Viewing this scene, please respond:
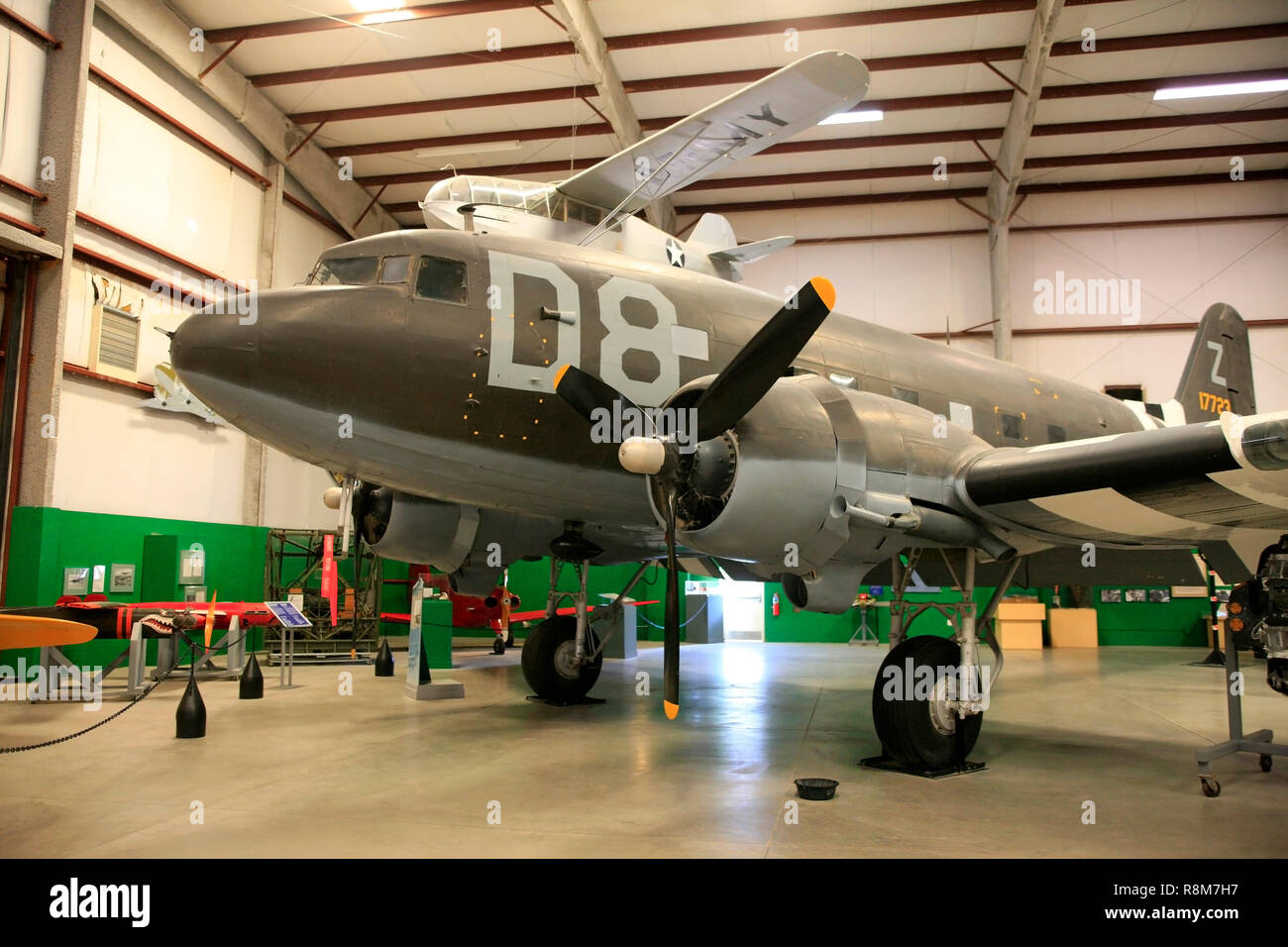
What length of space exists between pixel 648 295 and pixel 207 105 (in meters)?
14.9

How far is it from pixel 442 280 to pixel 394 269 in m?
0.37

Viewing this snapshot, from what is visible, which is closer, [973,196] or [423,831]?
[423,831]

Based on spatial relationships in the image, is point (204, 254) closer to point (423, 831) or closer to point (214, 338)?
point (214, 338)

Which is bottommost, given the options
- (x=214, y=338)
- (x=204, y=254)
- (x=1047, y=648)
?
(x=1047, y=648)

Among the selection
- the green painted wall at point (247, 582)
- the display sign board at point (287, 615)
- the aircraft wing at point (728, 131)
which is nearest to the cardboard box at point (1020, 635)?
the green painted wall at point (247, 582)

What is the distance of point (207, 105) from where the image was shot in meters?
17.8

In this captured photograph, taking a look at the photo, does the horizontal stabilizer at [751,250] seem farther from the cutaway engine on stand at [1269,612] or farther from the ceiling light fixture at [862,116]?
the cutaway engine on stand at [1269,612]

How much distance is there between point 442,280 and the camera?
6789 millimetres

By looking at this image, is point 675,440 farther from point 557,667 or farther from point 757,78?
point 757,78

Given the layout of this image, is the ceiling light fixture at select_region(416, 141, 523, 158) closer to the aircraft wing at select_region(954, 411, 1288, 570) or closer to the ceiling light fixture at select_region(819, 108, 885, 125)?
the ceiling light fixture at select_region(819, 108, 885, 125)

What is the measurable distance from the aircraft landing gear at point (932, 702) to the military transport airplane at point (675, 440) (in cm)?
3

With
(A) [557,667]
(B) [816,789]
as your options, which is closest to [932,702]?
(B) [816,789]

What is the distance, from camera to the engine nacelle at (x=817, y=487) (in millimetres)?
5684
